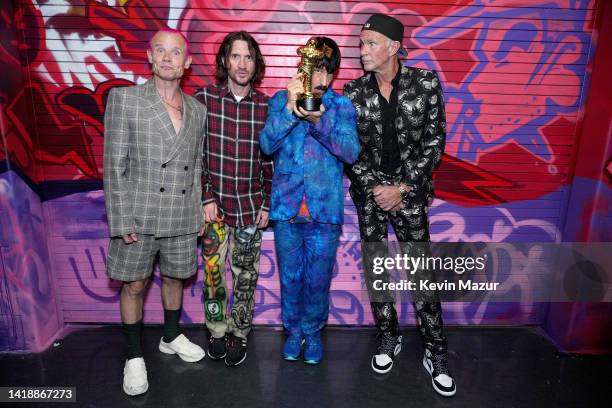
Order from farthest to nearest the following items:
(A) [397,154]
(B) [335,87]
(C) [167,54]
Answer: (B) [335,87]
(A) [397,154]
(C) [167,54]

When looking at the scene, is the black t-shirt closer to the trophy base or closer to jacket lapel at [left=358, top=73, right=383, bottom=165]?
jacket lapel at [left=358, top=73, right=383, bottom=165]

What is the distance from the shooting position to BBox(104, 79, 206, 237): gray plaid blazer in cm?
288

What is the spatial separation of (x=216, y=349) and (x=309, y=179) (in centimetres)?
164

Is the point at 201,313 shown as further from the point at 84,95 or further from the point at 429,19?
the point at 429,19

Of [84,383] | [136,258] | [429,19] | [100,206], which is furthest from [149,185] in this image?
[429,19]

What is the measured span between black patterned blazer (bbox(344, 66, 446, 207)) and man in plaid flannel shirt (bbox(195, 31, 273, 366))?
0.73m

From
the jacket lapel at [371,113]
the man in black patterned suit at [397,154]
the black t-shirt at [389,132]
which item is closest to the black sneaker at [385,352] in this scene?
the man in black patterned suit at [397,154]

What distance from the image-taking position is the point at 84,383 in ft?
10.8

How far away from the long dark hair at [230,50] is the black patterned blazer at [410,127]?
68 centimetres

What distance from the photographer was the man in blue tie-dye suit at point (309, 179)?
9.53ft

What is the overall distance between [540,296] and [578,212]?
92 cm

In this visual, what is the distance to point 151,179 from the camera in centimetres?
300

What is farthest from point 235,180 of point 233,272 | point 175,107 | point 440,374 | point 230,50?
point 440,374

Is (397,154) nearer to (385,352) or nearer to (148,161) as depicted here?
(385,352)
